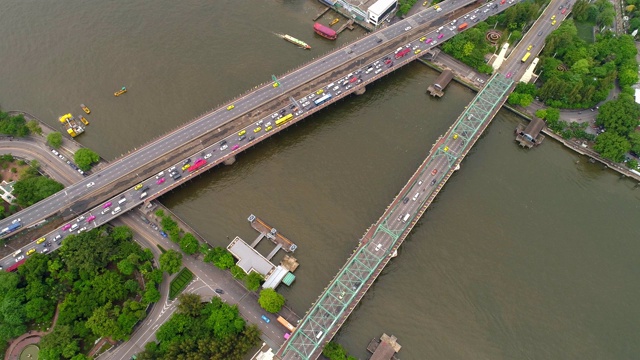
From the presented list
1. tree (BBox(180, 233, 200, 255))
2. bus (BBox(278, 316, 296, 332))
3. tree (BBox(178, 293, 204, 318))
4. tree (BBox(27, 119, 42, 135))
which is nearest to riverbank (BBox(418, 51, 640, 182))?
bus (BBox(278, 316, 296, 332))

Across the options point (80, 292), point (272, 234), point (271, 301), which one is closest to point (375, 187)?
point (272, 234)

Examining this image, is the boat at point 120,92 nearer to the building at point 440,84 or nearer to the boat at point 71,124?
the boat at point 71,124

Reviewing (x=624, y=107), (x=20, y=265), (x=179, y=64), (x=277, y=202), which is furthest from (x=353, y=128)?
(x=20, y=265)

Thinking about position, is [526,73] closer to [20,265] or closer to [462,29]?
[462,29]

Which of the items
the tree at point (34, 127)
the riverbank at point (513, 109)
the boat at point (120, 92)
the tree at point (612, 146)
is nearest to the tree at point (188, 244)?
the boat at point (120, 92)

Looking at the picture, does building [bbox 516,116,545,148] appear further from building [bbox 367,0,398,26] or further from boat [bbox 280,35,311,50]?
boat [bbox 280,35,311,50]
